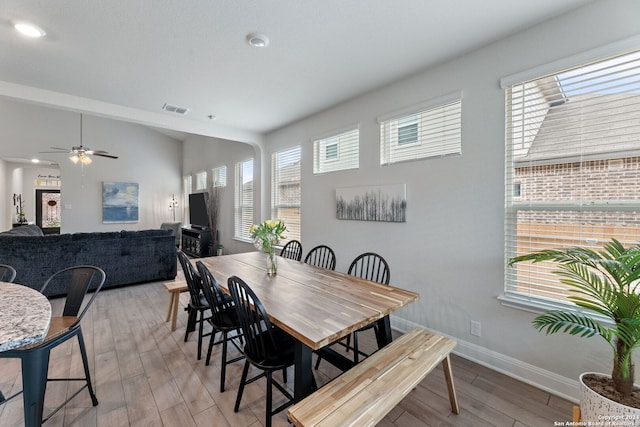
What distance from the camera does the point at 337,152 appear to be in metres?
3.77

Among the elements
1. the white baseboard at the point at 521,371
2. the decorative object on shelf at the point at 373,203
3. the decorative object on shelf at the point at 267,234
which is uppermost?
the decorative object on shelf at the point at 373,203

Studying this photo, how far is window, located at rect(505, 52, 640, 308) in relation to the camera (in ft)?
5.78

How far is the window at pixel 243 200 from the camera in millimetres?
5777

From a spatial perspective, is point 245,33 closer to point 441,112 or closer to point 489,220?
point 441,112

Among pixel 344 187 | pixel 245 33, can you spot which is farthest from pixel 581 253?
pixel 245 33

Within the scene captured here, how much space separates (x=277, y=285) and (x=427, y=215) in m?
1.64

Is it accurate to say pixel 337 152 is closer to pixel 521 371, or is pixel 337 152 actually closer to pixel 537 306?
pixel 537 306

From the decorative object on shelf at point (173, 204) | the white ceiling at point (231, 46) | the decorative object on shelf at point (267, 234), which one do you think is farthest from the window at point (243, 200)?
the decorative object on shelf at point (173, 204)

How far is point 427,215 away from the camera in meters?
2.72

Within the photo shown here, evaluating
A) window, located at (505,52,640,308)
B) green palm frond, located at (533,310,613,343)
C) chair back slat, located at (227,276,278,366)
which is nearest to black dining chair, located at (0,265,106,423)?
chair back slat, located at (227,276,278,366)

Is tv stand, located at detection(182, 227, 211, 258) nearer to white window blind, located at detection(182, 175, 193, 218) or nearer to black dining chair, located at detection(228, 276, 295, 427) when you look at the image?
white window blind, located at detection(182, 175, 193, 218)

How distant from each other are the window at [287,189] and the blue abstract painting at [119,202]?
18.6ft

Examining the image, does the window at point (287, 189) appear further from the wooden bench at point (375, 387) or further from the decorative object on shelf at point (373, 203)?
the wooden bench at point (375, 387)

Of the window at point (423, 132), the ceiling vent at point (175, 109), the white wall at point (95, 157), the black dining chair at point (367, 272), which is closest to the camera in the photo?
the black dining chair at point (367, 272)
